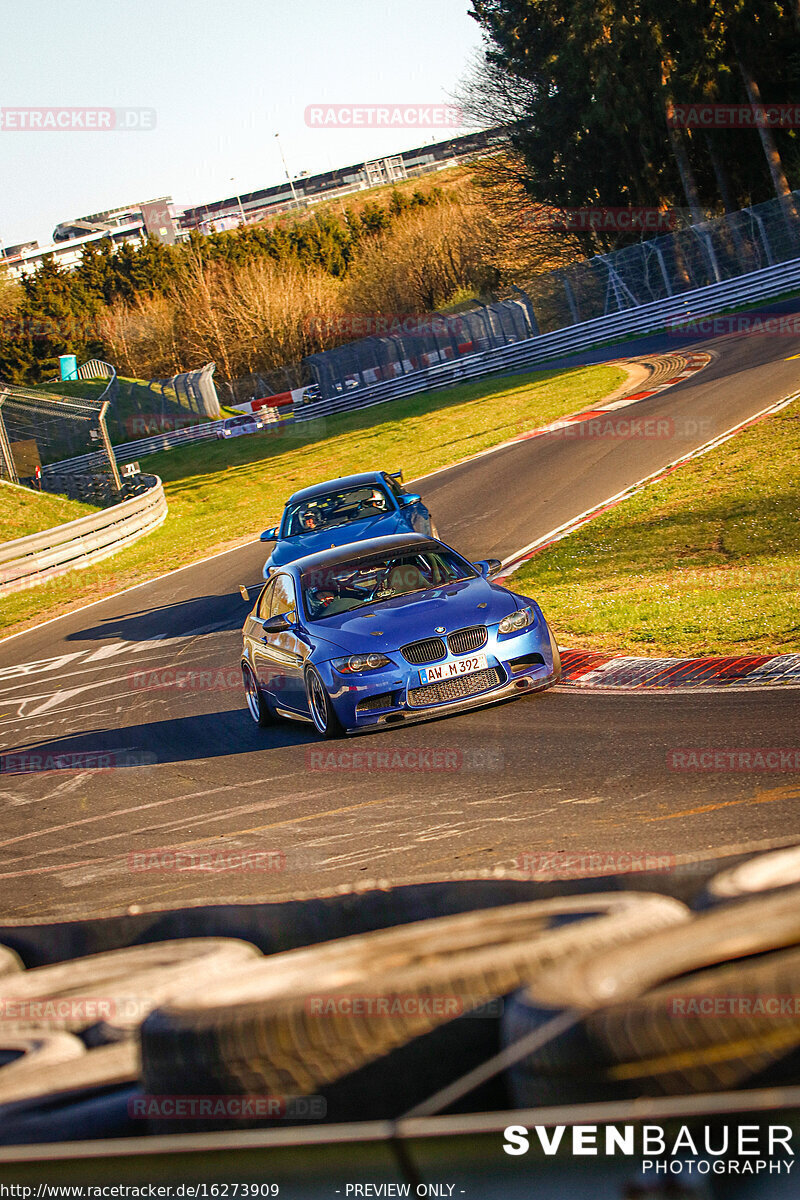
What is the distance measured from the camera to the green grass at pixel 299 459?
26109 mm

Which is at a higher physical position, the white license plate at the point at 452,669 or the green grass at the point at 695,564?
the white license plate at the point at 452,669

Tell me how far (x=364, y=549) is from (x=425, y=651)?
1887 mm

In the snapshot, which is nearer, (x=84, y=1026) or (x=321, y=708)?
(x=84, y=1026)

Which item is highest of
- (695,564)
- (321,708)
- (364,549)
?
(364,549)

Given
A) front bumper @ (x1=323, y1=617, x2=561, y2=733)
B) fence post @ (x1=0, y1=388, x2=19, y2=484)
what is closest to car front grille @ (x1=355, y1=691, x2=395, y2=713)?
front bumper @ (x1=323, y1=617, x2=561, y2=733)

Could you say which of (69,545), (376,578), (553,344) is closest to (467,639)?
(376,578)

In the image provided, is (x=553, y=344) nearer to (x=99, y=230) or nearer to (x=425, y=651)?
(x=425, y=651)

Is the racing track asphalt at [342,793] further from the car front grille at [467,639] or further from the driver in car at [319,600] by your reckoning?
the driver in car at [319,600]

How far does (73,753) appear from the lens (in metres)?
11.0

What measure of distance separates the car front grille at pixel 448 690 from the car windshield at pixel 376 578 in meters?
1.28

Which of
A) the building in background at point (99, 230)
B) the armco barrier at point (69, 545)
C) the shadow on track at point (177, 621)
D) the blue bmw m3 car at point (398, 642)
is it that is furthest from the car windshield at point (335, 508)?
Answer: the building in background at point (99, 230)

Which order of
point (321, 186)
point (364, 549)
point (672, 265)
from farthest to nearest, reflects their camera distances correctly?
point (321, 186) < point (672, 265) < point (364, 549)

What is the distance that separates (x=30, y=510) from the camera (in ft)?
109

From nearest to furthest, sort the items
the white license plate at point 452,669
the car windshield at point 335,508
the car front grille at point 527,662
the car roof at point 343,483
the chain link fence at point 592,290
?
the white license plate at point 452,669 < the car front grille at point 527,662 < the car windshield at point 335,508 < the car roof at point 343,483 < the chain link fence at point 592,290
